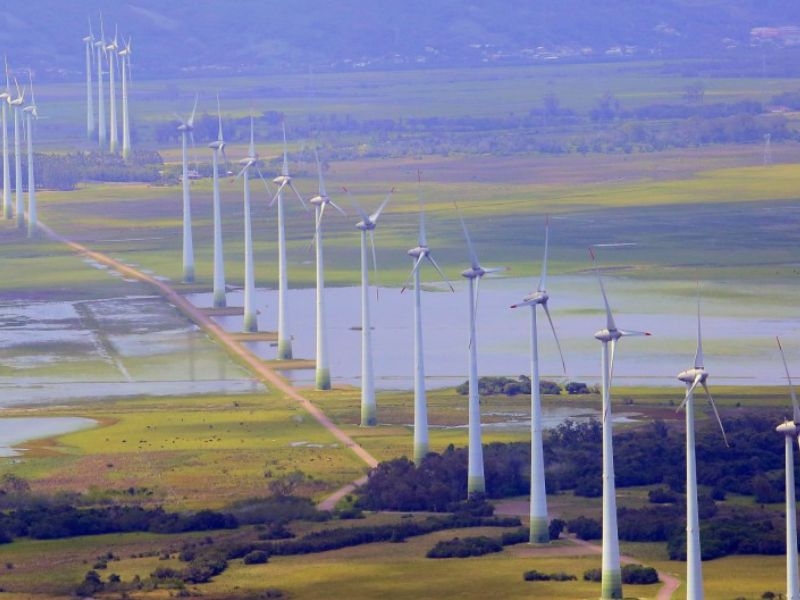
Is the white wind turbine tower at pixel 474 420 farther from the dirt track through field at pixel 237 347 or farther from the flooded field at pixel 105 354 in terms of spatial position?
the flooded field at pixel 105 354

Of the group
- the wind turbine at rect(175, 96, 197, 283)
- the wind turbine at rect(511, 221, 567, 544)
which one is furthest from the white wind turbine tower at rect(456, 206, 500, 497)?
the wind turbine at rect(175, 96, 197, 283)

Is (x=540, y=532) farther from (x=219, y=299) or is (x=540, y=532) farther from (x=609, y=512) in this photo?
(x=219, y=299)

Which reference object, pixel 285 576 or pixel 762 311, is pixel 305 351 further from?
pixel 285 576

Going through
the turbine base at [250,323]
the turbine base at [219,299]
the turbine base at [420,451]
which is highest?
the turbine base at [219,299]

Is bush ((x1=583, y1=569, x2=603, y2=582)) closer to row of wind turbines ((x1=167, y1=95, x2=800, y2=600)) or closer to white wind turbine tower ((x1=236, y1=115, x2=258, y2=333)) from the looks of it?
row of wind turbines ((x1=167, y1=95, x2=800, y2=600))

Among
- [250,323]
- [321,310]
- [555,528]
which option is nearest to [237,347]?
[250,323]

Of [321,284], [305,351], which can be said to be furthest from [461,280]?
[321,284]

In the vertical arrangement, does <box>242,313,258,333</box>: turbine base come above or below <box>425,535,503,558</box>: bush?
above

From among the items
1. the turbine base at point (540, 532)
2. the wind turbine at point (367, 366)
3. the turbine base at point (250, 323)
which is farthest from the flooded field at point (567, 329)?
the turbine base at point (540, 532)
